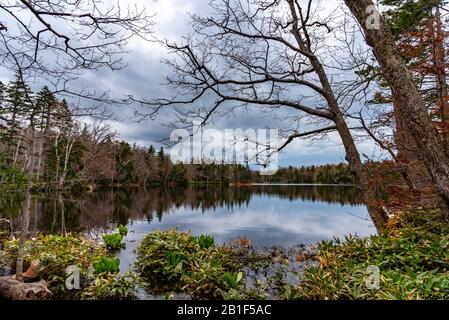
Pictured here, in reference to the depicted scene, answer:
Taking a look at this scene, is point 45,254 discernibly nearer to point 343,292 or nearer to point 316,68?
point 343,292

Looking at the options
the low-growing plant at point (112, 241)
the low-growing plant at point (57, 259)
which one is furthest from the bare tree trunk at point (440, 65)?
the low-growing plant at point (112, 241)

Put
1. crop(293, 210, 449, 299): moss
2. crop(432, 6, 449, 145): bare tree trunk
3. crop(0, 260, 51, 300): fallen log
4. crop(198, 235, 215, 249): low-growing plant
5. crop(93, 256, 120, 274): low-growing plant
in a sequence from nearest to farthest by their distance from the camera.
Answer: crop(293, 210, 449, 299): moss, crop(0, 260, 51, 300): fallen log, crop(432, 6, 449, 145): bare tree trunk, crop(93, 256, 120, 274): low-growing plant, crop(198, 235, 215, 249): low-growing plant

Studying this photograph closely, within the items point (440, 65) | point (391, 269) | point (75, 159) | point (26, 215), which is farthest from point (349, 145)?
point (75, 159)

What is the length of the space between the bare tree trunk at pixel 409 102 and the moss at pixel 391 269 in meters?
1.21

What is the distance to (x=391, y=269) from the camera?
4.41 meters

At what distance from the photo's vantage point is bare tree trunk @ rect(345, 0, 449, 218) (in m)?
2.74

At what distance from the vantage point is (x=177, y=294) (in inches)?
196

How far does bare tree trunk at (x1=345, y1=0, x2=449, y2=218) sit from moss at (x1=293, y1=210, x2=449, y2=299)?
3.96 feet

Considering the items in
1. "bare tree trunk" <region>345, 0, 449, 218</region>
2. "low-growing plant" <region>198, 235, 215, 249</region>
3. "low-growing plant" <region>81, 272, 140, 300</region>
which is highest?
"bare tree trunk" <region>345, 0, 449, 218</region>

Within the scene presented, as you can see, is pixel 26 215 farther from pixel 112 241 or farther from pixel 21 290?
pixel 112 241

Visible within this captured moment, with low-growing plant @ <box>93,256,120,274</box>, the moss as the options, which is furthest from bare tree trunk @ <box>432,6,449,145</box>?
low-growing plant @ <box>93,256,120,274</box>

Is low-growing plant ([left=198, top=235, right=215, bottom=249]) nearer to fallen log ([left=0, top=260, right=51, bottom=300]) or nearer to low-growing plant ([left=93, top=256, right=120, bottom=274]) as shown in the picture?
low-growing plant ([left=93, top=256, right=120, bottom=274])

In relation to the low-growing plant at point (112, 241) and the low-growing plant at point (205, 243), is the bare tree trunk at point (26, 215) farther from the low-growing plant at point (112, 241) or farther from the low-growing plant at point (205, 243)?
the low-growing plant at point (205, 243)
